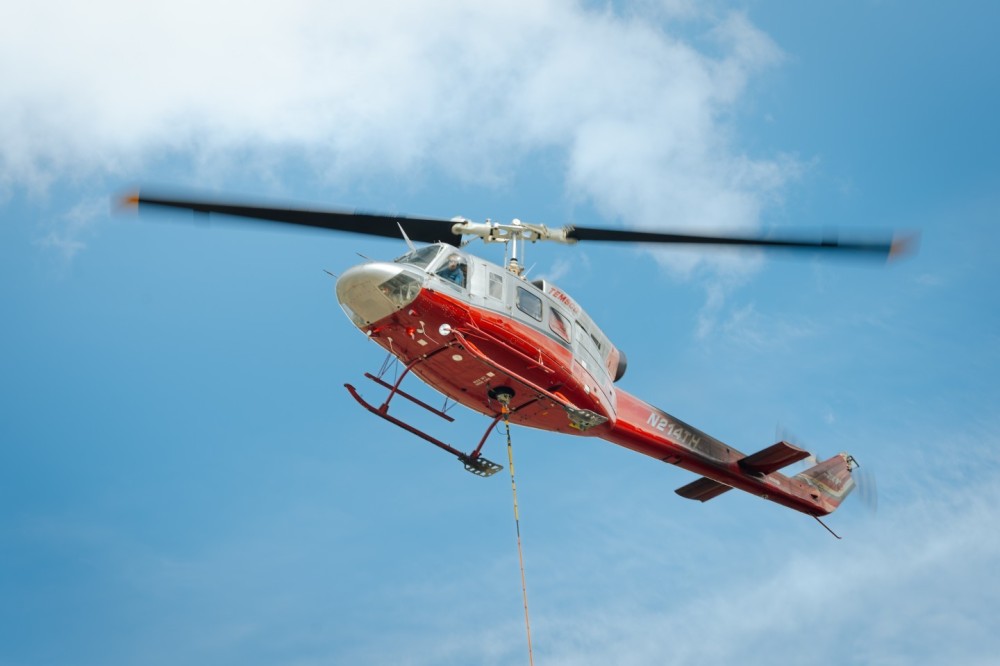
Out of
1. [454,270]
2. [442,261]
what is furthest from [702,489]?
[442,261]

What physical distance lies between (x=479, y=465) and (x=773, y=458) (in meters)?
7.54

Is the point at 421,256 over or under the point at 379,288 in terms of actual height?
over

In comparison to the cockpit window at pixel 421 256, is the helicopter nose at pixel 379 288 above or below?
below

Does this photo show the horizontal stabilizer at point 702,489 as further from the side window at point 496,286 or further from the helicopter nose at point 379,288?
the helicopter nose at point 379,288

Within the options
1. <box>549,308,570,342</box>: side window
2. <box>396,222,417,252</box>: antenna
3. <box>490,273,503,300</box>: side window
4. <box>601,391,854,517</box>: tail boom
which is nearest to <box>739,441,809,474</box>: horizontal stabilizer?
<box>601,391,854,517</box>: tail boom

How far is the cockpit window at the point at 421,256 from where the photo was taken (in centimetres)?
2094

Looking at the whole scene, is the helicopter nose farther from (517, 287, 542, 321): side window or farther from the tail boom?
the tail boom

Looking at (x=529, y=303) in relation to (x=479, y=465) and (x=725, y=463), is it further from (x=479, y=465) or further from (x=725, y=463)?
(x=725, y=463)

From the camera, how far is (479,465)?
22.1 metres

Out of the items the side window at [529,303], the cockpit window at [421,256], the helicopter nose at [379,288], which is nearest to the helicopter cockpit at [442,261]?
the cockpit window at [421,256]

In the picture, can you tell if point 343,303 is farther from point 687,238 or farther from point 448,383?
point 687,238

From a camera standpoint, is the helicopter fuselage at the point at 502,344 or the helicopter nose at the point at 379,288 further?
the helicopter fuselage at the point at 502,344

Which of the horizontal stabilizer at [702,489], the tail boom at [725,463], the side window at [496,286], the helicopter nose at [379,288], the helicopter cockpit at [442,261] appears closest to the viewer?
Result: the helicopter nose at [379,288]

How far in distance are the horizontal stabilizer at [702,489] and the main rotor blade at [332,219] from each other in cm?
869
